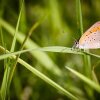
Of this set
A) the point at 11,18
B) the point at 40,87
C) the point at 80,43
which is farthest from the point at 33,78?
the point at 11,18

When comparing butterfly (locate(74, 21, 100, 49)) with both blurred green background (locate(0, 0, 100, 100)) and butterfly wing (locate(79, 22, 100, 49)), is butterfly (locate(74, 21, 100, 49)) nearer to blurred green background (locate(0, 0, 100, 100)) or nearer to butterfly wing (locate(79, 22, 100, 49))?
butterfly wing (locate(79, 22, 100, 49))

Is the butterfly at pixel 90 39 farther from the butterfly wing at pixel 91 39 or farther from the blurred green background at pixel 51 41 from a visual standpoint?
the blurred green background at pixel 51 41

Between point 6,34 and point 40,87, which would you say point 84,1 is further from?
point 40,87

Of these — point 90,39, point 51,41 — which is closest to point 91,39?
point 90,39

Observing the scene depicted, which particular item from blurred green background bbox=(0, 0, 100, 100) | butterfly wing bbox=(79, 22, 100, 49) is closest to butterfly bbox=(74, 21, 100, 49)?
butterfly wing bbox=(79, 22, 100, 49)

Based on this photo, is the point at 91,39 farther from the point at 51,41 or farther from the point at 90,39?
the point at 51,41
